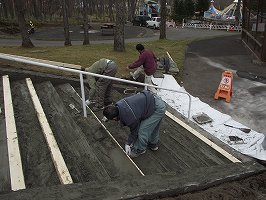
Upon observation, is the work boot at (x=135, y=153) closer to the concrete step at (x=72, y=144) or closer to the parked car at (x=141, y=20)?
the concrete step at (x=72, y=144)

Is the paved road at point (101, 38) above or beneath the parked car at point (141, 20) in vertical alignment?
beneath

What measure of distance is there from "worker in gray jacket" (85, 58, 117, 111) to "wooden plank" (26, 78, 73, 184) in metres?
1.30

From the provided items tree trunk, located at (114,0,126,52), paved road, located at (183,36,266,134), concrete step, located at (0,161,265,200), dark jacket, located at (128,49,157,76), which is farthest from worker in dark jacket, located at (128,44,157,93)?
tree trunk, located at (114,0,126,52)

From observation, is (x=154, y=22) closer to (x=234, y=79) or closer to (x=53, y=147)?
(x=234, y=79)

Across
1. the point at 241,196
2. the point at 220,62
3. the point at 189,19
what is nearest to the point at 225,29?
the point at 189,19

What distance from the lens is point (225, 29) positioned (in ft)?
119

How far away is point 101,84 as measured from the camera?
6.43 metres

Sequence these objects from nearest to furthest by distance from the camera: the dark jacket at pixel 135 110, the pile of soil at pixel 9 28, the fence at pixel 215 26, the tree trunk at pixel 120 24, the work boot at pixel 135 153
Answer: the dark jacket at pixel 135 110
the work boot at pixel 135 153
the tree trunk at pixel 120 24
the fence at pixel 215 26
the pile of soil at pixel 9 28

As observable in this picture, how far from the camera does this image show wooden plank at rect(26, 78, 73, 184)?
375cm

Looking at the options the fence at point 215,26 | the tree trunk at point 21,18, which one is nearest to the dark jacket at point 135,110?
the tree trunk at point 21,18

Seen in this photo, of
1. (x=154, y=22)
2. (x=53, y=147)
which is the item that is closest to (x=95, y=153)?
(x=53, y=147)

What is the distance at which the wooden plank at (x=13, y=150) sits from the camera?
352 centimetres

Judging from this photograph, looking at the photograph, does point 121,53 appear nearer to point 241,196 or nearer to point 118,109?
point 118,109

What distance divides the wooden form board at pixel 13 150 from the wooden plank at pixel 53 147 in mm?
464
